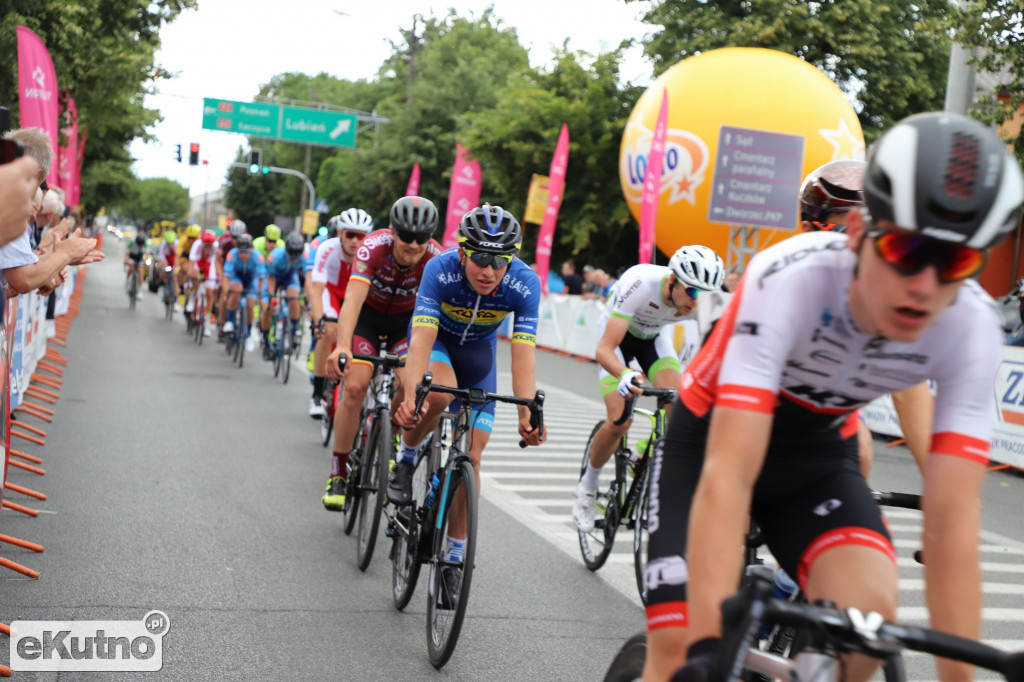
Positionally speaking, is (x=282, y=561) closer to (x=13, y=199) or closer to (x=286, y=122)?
(x=13, y=199)

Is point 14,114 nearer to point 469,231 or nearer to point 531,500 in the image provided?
point 531,500

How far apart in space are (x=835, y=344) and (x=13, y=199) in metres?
2.38

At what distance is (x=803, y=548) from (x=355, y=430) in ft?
15.5

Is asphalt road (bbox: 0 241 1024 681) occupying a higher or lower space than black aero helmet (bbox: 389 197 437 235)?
lower

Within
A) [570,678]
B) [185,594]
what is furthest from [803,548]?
[185,594]

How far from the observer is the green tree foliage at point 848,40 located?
30.5 metres

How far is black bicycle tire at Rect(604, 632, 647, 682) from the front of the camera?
2.78 metres

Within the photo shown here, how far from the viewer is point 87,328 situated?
73.8 ft

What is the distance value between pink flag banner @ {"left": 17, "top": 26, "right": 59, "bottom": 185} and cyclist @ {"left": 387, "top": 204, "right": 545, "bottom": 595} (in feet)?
31.9

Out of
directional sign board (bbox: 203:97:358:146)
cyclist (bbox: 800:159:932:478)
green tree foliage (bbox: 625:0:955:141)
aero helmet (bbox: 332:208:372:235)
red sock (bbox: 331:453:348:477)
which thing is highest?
green tree foliage (bbox: 625:0:955:141)

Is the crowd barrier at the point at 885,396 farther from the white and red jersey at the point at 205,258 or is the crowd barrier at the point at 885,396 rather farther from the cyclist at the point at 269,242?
the white and red jersey at the point at 205,258

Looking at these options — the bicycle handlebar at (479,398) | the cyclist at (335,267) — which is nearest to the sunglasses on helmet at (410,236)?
the bicycle handlebar at (479,398)

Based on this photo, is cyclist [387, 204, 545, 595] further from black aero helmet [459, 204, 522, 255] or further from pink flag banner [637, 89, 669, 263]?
pink flag banner [637, 89, 669, 263]

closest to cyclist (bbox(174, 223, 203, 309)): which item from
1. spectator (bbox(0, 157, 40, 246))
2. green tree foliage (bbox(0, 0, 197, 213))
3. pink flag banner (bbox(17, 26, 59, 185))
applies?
green tree foliage (bbox(0, 0, 197, 213))
